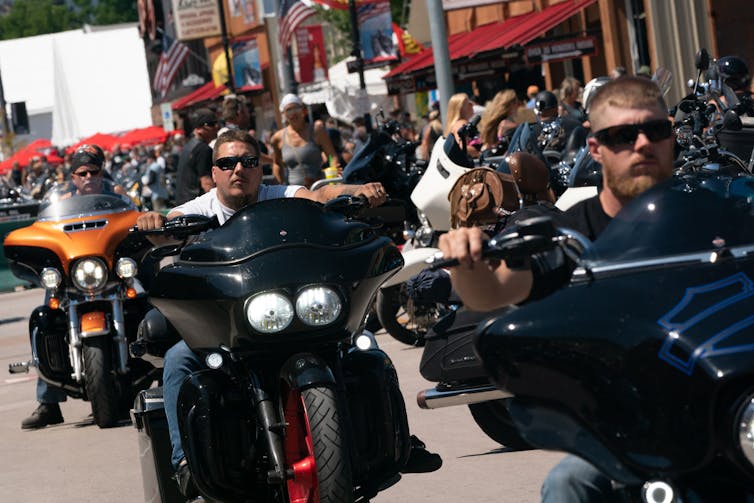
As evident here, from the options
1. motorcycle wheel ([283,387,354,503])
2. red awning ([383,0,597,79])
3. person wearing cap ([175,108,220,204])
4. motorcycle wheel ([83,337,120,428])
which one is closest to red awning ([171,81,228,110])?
red awning ([383,0,597,79])

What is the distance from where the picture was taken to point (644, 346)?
2.94 metres

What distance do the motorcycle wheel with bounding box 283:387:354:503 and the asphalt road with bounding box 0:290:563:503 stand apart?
1.31 m

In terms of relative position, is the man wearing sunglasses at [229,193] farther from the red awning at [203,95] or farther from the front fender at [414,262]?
the red awning at [203,95]

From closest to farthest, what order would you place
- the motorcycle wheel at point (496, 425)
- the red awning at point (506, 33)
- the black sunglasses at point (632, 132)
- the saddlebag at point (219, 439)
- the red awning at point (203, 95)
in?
the black sunglasses at point (632, 132)
the saddlebag at point (219, 439)
the motorcycle wheel at point (496, 425)
the red awning at point (506, 33)
the red awning at point (203, 95)

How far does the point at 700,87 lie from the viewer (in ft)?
32.1

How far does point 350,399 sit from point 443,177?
489cm

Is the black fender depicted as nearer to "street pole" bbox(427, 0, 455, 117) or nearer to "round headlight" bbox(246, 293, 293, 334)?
"round headlight" bbox(246, 293, 293, 334)

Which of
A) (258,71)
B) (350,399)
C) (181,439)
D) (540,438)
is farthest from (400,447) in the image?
(258,71)

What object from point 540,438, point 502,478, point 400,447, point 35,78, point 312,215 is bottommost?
point 502,478

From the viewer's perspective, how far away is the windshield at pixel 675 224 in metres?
3.18

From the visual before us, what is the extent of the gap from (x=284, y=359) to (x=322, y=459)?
1.46ft

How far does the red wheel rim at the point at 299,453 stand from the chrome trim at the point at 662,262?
1949 millimetres

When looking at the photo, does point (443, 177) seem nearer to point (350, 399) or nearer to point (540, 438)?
point (350, 399)

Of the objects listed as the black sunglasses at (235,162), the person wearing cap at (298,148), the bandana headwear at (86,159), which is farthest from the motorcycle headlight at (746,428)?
the person wearing cap at (298,148)
